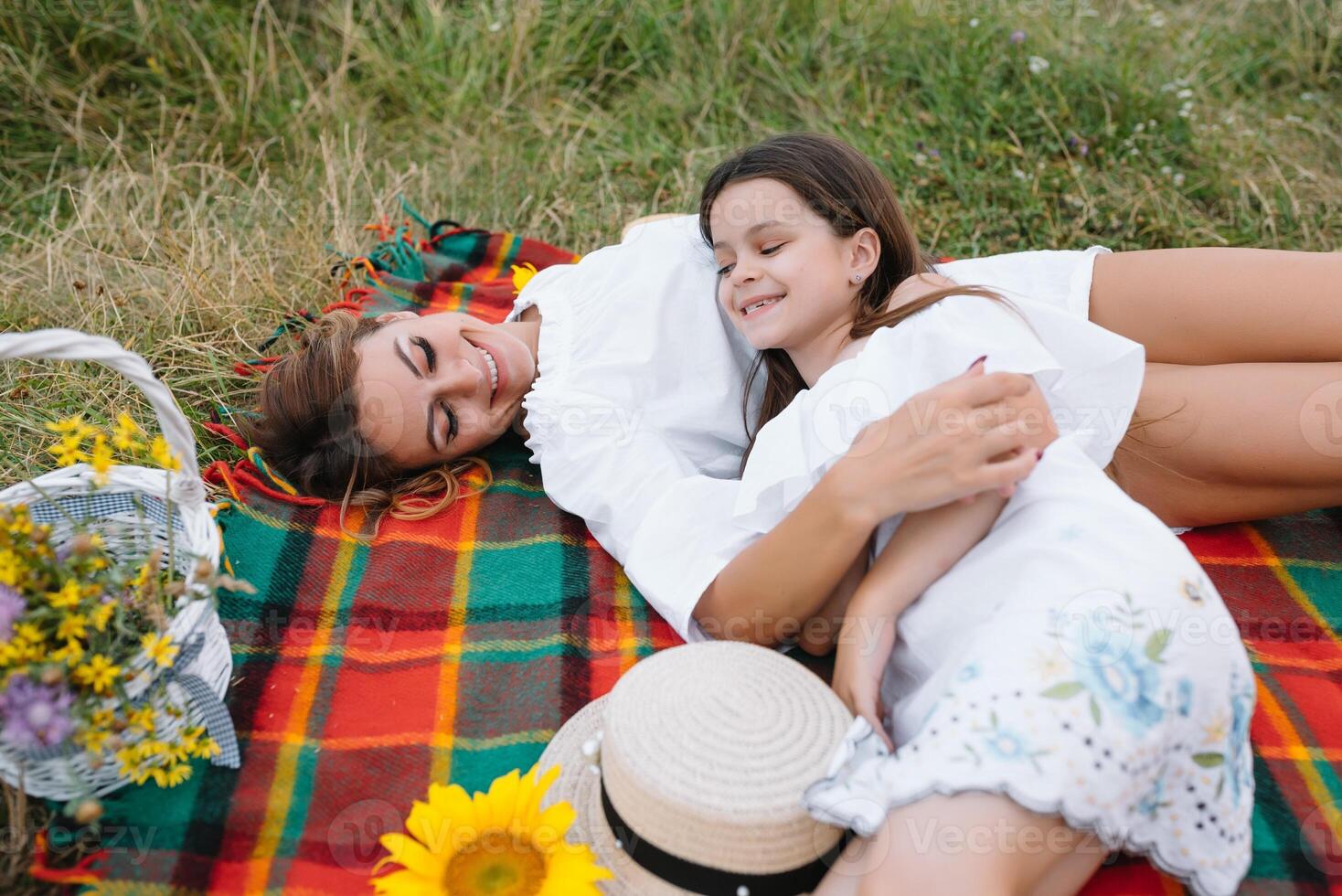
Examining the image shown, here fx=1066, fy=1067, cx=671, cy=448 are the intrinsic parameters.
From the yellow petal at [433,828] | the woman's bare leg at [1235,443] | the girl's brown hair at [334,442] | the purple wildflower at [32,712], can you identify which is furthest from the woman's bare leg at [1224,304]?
the purple wildflower at [32,712]

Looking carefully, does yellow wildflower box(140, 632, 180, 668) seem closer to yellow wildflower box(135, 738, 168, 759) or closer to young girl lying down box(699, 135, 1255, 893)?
yellow wildflower box(135, 738, 168, 759)

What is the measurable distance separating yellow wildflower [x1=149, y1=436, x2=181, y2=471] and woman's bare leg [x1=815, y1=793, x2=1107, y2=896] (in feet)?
3.92

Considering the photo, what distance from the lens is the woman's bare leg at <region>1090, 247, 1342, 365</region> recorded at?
237 cm

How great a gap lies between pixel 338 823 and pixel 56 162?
3.42m

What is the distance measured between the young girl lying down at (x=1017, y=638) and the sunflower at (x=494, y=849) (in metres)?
0.36

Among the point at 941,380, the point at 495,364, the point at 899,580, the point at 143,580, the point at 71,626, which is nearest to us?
the point at 71,626

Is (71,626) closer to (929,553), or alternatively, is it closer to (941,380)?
(929,553)

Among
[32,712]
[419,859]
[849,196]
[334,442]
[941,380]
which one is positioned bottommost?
[334,442]

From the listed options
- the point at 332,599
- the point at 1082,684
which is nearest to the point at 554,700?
the point at 332,599

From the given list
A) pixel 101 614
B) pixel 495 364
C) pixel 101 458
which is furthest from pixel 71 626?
pixel 495 364

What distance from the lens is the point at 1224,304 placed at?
2.40m

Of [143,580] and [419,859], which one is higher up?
[143,580]

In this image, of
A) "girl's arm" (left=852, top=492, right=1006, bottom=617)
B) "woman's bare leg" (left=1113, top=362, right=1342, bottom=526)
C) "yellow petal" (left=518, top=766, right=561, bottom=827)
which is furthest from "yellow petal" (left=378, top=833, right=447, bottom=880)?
"woman's bare leg" (left=1113, top=362, right=1342, bottom=526)

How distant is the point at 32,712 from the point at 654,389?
1413 mm
